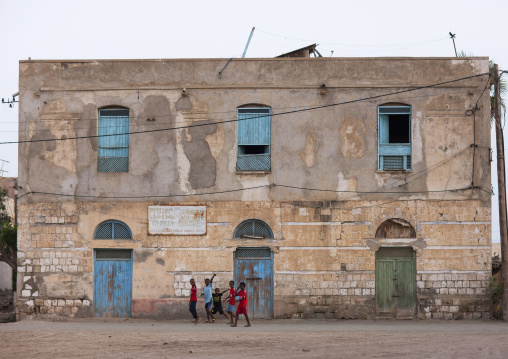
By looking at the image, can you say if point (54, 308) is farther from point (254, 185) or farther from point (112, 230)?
point (254, 185)

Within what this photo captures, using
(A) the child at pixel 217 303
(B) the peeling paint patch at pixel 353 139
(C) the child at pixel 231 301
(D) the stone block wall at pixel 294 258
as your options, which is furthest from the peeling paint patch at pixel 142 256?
(B) the peeling paint patch at pixel 353 139

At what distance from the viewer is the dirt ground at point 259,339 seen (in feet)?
55.2

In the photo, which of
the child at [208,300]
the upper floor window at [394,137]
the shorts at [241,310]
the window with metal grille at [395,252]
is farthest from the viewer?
the upper floor window at [394,137]

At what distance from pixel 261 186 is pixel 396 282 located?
475cm

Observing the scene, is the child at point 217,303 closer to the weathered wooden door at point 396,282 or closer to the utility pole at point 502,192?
the weathered wooden door at point 396,282

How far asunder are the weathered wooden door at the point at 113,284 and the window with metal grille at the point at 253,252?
125 inches

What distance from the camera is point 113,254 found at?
23.2 meters

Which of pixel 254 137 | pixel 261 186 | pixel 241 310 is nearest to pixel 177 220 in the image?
pixel 261 186

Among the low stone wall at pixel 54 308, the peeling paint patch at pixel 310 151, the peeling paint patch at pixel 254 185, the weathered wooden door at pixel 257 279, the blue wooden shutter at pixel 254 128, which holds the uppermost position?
the blue wooden shutter at pixel 254 128

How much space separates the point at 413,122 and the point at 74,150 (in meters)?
9.87

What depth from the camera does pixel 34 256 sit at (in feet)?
76.0

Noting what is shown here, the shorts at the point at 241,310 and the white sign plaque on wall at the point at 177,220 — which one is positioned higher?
the white sign plaque on wall at the point at 177,220

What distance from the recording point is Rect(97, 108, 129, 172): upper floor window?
23359 millimetres

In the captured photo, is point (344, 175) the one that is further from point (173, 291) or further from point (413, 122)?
point (173, 291)
